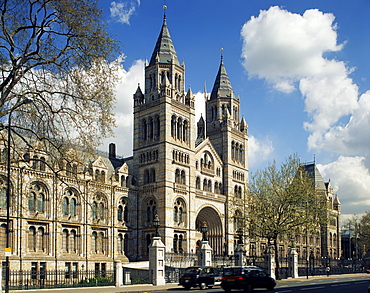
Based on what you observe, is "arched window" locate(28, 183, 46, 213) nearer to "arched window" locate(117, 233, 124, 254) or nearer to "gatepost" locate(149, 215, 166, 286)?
"arched window" locate(117, 233, 124, 254)

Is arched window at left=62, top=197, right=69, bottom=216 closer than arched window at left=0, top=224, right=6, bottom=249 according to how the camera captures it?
No

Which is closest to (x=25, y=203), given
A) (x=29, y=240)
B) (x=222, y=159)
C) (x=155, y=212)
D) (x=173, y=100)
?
(x=29, y=240)

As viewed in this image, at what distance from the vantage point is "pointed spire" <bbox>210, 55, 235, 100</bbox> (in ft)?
233

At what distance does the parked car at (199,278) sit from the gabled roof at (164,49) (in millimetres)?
32313

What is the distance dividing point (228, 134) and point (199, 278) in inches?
1482

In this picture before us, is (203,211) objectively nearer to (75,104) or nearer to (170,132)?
(170,132)

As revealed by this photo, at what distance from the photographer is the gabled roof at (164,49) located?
6022 cm

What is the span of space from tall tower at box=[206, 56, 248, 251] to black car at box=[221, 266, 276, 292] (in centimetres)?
3701

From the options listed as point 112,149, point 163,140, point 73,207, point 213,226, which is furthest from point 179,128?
point 73,207

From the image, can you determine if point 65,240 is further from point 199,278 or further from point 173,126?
point 199,278

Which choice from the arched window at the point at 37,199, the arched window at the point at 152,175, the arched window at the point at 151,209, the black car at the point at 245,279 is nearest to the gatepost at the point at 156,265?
the black car at the point at 245,279

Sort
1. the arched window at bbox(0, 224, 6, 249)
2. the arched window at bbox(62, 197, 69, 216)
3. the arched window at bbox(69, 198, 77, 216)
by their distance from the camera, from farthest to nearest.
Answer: the arched window at bbox(69, 198, 77, 216)
the arched window at bbox(62, 197, 69, 216)
the arched window at bbox(0, 224, 6, 249)

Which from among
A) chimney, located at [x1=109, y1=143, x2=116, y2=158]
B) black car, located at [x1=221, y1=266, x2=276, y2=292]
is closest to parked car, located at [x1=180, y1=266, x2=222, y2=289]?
black car, located at [x1=221, y1=266, x2=276, y2=292]

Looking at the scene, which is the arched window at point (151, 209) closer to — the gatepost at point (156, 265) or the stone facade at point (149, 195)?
the stone facade at point (149, 195)
